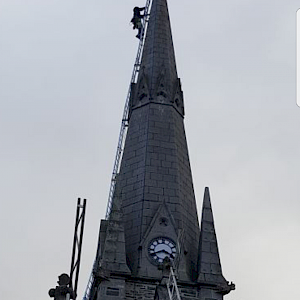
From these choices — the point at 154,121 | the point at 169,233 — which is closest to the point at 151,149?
the point at 154,121

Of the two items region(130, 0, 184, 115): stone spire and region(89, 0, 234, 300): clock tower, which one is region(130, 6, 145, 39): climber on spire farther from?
region(89, 0, 234, 300): clock tower

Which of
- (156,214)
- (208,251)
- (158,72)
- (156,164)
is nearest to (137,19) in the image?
(158,72)

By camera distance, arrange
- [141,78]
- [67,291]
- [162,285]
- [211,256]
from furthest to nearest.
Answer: [141,78], [211,256], [162,285], [67,291]

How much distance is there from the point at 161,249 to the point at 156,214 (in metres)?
1.99

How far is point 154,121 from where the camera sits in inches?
2138

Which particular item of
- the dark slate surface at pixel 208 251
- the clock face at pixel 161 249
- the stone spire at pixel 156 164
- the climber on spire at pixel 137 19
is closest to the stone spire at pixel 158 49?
the stone spire at pixel 156 164

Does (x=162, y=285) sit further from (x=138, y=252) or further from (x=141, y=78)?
(x=141, y=78)

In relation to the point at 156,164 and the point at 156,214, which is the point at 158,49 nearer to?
the point at 156,164

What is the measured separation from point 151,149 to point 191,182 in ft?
8.87

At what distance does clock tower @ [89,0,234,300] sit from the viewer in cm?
4697

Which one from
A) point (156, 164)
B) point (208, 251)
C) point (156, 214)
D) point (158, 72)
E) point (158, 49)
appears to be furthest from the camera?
point (158, 49)

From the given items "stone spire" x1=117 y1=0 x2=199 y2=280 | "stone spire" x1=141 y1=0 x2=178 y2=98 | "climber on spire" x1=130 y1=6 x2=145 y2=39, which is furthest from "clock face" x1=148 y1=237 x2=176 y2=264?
"climber on spire" x1=130 y1=6 x2=145 y2=39

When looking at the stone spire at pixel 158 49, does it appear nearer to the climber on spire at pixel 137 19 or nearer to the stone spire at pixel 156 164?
the stone spire at pixel 156 164

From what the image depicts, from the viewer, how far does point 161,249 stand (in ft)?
159
